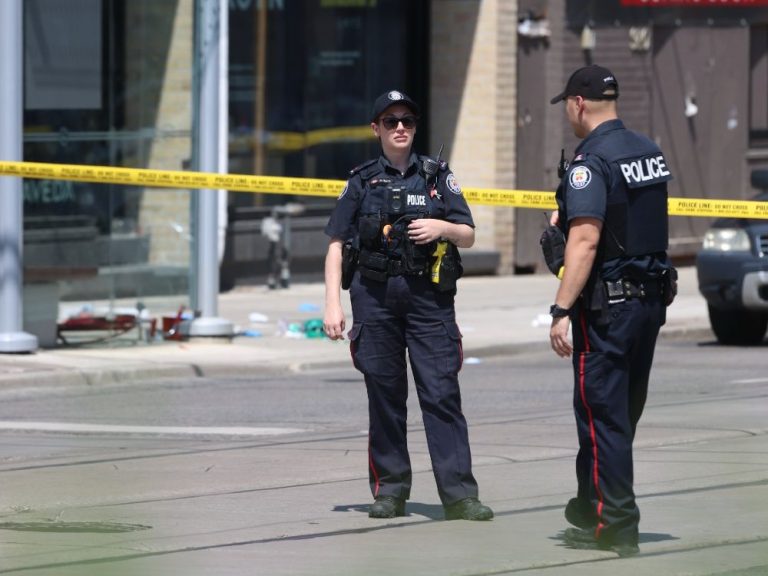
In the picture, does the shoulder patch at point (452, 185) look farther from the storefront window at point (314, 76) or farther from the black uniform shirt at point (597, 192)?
the storefront window at point (314, 76)

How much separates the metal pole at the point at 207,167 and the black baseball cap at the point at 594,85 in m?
9.13

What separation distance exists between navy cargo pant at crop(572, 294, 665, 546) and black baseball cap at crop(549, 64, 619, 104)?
769mm

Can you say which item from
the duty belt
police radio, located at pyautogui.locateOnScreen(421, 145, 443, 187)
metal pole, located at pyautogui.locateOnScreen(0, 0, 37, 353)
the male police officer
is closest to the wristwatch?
the male police officer

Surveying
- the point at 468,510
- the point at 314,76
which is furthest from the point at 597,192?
the point at 314,76

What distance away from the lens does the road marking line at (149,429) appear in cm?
1095

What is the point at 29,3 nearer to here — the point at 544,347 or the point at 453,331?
the point at 544,347

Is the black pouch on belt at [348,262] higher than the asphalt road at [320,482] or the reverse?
higher

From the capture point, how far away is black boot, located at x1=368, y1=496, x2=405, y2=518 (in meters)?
7.69

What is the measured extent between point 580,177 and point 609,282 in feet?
1.31

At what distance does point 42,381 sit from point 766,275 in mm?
5967

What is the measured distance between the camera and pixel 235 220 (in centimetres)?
2084

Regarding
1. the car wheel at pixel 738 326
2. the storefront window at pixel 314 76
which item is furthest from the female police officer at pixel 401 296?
the storefront window at pixel 314 76

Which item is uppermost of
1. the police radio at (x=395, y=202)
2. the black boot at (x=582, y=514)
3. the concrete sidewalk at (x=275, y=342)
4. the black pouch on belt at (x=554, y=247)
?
the police radio at (x=395, y=202)

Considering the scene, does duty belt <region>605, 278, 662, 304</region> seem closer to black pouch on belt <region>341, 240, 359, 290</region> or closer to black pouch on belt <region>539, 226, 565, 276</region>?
black pouch on belt <region>539, 226, 565, 276</region>
